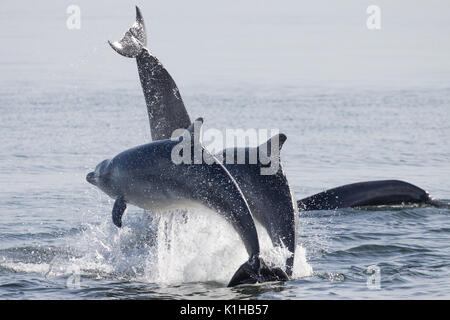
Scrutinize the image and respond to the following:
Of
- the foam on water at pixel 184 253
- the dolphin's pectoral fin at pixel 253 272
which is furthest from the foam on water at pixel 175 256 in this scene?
the dolphin's pectoral fin at pixel 253 272

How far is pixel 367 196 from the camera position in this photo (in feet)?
74.3

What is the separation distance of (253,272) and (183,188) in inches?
71.1

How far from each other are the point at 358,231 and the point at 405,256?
2.34 m

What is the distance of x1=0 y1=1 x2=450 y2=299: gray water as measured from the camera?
16484 mm

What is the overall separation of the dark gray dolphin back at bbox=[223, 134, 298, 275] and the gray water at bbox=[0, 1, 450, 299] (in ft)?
0.96

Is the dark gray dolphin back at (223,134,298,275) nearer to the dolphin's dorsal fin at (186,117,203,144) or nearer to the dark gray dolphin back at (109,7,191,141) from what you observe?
the dolphin's dorsal fin at (186,117,203,144)

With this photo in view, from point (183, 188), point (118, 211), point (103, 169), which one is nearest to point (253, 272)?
point (183, 188)

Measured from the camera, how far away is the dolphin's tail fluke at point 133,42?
61.5 feet

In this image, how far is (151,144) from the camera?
16.2 m

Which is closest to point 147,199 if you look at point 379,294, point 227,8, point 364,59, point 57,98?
point 379,294

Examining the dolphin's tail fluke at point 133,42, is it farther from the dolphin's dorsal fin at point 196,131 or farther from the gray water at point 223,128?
the dolphin's dorsal fin at point 196,131

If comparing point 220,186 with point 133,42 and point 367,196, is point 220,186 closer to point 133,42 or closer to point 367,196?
point 133,42
